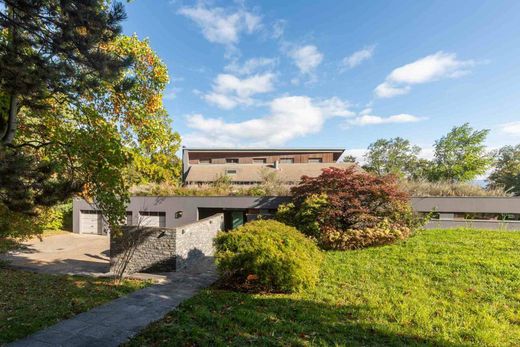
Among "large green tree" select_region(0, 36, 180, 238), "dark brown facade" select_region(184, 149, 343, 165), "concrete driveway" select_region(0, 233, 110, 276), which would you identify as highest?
"dark brown facade" select_region(184, 149, 343, 165)

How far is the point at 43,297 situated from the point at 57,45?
6181 mm

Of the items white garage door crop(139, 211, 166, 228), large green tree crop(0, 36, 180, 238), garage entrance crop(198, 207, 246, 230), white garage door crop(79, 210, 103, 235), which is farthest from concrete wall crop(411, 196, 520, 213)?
white garage door crop(79, 210, 103, 235)

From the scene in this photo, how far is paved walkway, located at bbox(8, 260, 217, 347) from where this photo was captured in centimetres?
417

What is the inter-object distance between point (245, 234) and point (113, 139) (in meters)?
3.98

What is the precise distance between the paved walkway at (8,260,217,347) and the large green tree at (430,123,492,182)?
33.8 metres

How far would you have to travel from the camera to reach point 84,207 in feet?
57.9

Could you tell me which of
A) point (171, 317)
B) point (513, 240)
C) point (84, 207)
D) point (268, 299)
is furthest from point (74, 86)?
point (84, 207)

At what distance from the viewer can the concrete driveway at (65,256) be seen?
9.86m

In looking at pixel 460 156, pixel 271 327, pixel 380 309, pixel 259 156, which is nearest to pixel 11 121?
pixel 271 327

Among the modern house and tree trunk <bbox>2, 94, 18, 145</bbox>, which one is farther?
the modern house

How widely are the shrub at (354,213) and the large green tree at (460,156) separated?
2512 centimetres

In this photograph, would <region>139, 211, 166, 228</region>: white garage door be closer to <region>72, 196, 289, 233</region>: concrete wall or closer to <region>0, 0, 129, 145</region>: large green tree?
<region>72, 196, 289, 233</region>: concrete wall

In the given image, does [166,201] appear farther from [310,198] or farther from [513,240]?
[513,240]

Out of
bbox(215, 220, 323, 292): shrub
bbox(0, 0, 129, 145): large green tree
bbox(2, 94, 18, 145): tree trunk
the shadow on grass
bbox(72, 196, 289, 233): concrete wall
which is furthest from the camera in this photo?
bbox(72, 196, 289, 233): concrete wall
